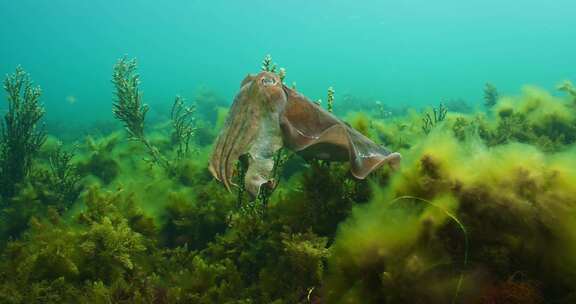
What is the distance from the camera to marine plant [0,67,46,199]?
7.00 m

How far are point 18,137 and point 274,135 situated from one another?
6649mm

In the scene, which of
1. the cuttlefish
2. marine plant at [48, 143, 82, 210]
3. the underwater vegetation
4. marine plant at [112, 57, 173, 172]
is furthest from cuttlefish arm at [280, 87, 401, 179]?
marine plant at [48, 143, 82, 210]

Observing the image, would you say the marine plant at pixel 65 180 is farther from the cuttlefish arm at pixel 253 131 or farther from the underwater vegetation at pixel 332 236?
the cuttlefish arm at pixel 253 131

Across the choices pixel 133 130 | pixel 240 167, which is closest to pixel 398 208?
pixel 240 167

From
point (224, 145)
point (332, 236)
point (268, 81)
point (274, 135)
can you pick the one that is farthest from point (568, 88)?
point (224, 145)

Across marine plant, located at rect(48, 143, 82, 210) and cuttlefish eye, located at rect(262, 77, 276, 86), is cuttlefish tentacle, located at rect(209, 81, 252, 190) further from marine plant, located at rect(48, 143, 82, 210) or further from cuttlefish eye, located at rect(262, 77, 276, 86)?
marine plant, located at rect(48, 143, 82, 210)

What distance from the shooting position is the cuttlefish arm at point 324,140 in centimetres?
296

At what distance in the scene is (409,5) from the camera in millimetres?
178875

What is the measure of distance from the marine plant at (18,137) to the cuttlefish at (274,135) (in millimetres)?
5856

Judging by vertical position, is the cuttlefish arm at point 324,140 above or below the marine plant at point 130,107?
below

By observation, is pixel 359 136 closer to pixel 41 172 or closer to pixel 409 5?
pixel 41 172

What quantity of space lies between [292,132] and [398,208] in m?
1.17

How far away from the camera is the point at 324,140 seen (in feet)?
9.71

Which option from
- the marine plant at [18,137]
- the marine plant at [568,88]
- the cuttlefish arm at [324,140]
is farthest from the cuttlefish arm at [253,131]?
the marine plant at [568,88]
